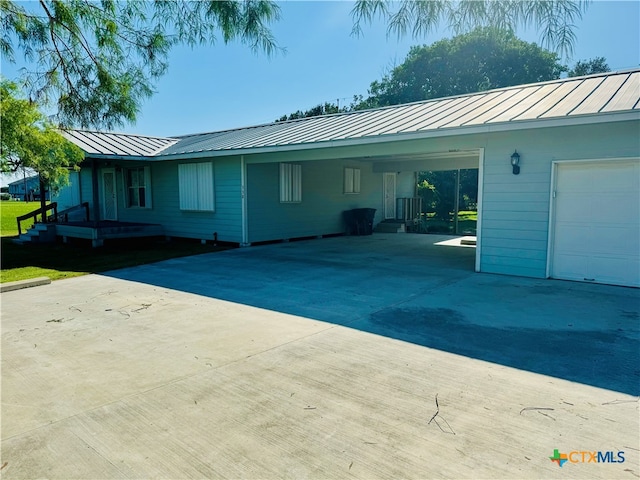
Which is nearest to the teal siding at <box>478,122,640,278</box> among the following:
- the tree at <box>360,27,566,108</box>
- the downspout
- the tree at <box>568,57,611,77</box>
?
the tree at <box>568,57,611,77</box>

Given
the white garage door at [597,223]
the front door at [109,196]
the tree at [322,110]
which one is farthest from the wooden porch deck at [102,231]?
the tree at [322,110]

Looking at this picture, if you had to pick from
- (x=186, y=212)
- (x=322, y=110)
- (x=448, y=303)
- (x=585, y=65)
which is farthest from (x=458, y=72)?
(x=448, y=303)

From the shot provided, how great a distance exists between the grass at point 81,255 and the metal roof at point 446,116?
2652 mm

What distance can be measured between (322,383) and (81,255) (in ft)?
31.4

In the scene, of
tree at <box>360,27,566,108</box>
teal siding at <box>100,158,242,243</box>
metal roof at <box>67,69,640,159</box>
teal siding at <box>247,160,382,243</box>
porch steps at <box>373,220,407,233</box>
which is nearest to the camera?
metal roof at <box>67,69,640,159</box>

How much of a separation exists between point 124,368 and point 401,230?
1435 cm

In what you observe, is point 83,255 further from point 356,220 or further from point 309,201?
point 356,220

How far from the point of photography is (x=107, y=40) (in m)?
5.77

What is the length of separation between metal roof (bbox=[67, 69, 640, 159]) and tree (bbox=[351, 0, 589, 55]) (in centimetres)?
402

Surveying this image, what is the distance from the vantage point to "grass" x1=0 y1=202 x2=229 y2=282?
8.63m

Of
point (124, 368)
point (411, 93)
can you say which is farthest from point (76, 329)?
point (411, 93)

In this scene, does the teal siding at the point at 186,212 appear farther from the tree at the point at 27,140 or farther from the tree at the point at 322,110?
the tree at the point at 322,110

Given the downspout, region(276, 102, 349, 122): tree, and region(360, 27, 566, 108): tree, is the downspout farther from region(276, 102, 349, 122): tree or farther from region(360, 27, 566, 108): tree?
region(276, 102, 349, 122): tree

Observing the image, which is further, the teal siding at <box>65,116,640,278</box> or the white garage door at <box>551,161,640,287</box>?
the teal siding at <box>65,116,640,278</box>
